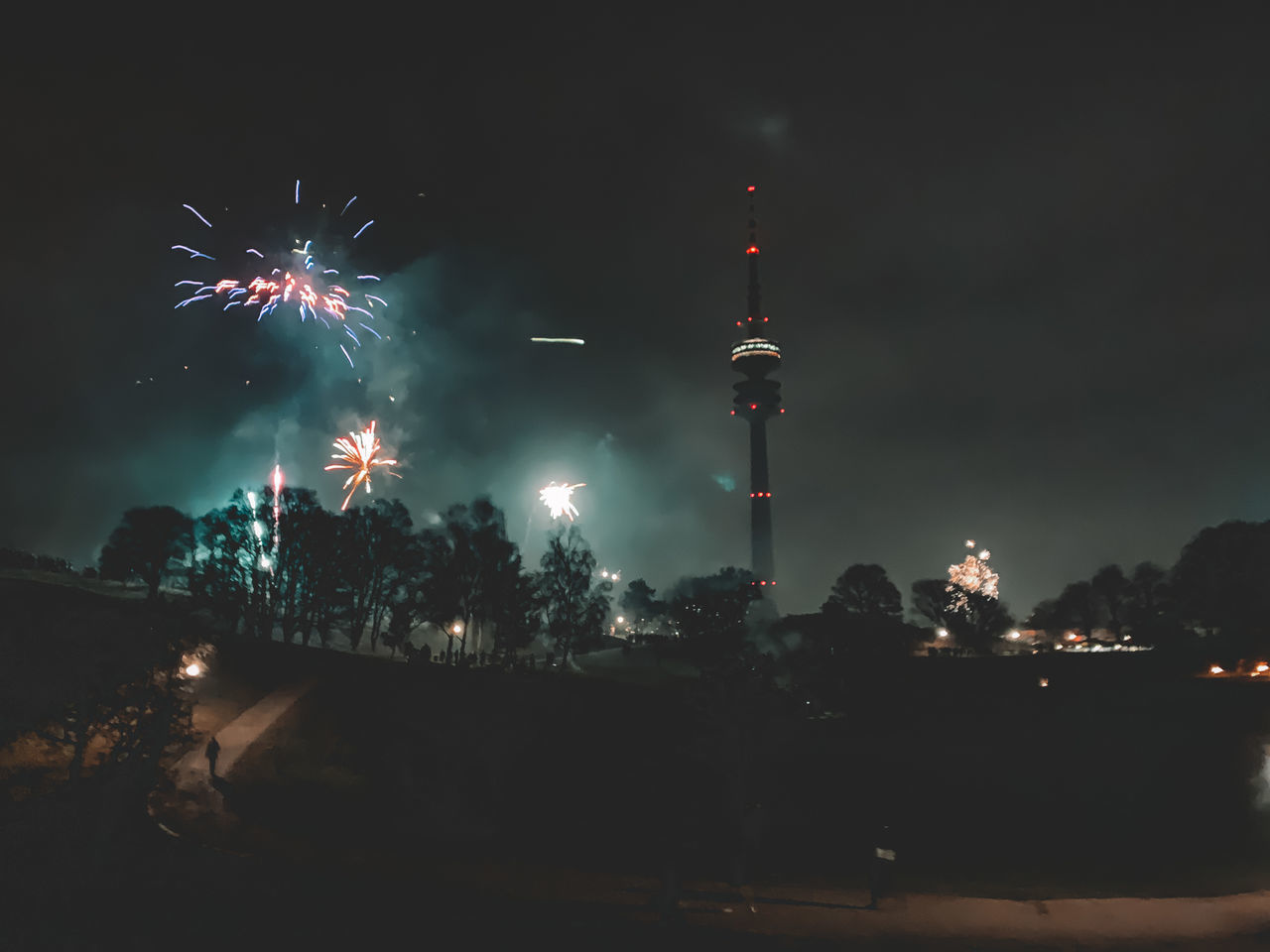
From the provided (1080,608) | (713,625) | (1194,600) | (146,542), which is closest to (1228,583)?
(1194,600)

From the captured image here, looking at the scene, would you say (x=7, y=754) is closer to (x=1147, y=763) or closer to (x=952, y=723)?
(x=952, y=723)

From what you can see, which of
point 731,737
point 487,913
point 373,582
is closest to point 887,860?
point 731,737

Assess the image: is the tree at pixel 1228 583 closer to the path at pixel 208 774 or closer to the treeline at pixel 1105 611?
the treeline at pixel 1105 611

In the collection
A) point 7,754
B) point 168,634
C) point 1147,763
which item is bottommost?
point 1147,763

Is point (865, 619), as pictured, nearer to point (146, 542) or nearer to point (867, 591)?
point (867, 591)

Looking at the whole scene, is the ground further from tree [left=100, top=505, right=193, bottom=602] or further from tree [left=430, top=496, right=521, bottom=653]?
tree [left=100, top=505, right=193, bottom=602]
